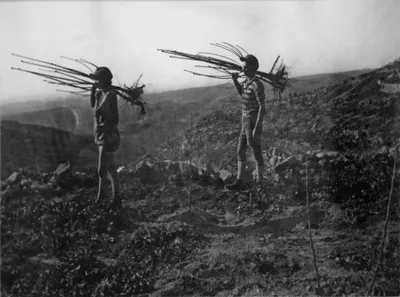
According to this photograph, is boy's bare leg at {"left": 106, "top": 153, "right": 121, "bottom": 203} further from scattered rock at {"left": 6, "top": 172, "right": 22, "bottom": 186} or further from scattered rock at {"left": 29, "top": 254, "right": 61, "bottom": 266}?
scattered rock at {"left": 6, "top": 172, "right": 22, "bottom": 186}

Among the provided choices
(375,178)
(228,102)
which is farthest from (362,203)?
(228,102)

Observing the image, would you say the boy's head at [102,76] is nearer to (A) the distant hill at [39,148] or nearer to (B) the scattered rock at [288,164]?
(A) the distant hill at [39,148]

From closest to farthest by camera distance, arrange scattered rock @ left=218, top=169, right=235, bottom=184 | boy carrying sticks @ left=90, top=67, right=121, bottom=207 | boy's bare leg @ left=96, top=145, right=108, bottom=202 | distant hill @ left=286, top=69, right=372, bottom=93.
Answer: boy carrying sticks @ left=90, top=67, right=121, bottom=207
boy's bare leg @ left=96, top=145, right=108, bottom=202
scattered rock @ left=218, top=169, right=235, bottom=184
distant hill @ left=286, top=69, right=372, bottom=93

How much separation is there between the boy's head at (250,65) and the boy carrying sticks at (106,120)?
189 cm

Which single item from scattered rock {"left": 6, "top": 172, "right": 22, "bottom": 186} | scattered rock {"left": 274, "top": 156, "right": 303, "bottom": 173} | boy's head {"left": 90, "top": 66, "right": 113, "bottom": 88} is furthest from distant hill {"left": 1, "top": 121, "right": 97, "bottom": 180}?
scattered rock {"left": 274, "top": 156, "right": 303, "bottom": 173}

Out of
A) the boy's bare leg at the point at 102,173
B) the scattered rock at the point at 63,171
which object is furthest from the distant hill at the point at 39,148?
the boy's bare leg at the point at 102,173

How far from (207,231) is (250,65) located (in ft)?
7.95

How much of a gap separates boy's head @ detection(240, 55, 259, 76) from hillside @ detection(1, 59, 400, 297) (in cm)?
166

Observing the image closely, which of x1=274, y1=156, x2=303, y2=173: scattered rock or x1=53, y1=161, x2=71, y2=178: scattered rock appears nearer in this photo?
x1=53, y1=161, x2=71, y2=178: scattered rock

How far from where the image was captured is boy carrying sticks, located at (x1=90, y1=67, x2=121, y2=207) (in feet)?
17.1

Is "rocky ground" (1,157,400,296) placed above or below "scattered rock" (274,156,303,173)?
below

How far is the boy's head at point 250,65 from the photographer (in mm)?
5601

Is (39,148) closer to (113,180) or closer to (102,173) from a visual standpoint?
(102,173)

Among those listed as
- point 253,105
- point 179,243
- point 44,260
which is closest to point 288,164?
point 253,105
